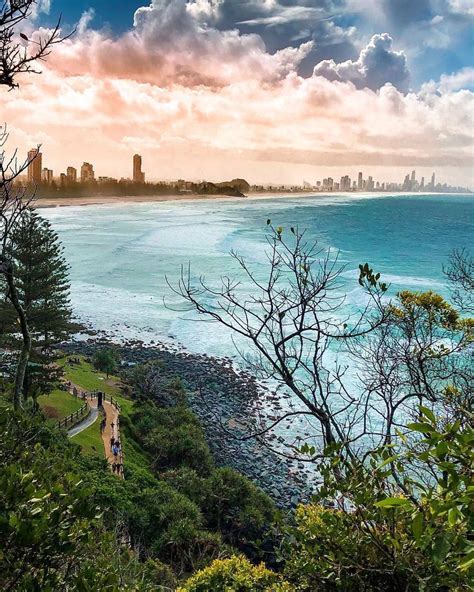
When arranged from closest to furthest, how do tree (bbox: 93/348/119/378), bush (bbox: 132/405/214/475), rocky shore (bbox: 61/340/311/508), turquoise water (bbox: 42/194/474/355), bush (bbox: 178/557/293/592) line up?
1. bush (bbox: 178/557/293/592)
2. rocky shore (bbox: 61/340/311/508)
3. bush (bbox: 132/405/214/475)
4. tree (bbox: 93/348/119/378)
5. turquoise water (bbox: 42/194/474/355)

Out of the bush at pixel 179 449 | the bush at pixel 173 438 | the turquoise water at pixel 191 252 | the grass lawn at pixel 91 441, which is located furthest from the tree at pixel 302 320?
the turquoise water at pixel 191 252

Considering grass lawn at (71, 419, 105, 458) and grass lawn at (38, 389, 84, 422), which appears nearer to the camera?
grass lawn at (71, 419, 105, 458)

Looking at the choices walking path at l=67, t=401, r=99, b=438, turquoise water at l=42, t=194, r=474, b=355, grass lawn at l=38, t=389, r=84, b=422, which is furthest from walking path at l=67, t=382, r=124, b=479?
turquoise water at l=42, t=194, r=474, b=355

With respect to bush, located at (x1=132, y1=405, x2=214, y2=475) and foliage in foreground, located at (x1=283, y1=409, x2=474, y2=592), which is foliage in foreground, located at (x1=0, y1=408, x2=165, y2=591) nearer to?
foliage in foreground, located at (x1=283, y1=409, x2=474, y2=592)

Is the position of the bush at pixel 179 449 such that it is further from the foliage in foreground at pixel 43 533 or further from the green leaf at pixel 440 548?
the green leaf at pixel 440 548

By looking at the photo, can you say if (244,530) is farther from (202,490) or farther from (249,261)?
(249,261)

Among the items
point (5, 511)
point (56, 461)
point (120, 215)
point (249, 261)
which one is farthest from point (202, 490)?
point (120, 215)
